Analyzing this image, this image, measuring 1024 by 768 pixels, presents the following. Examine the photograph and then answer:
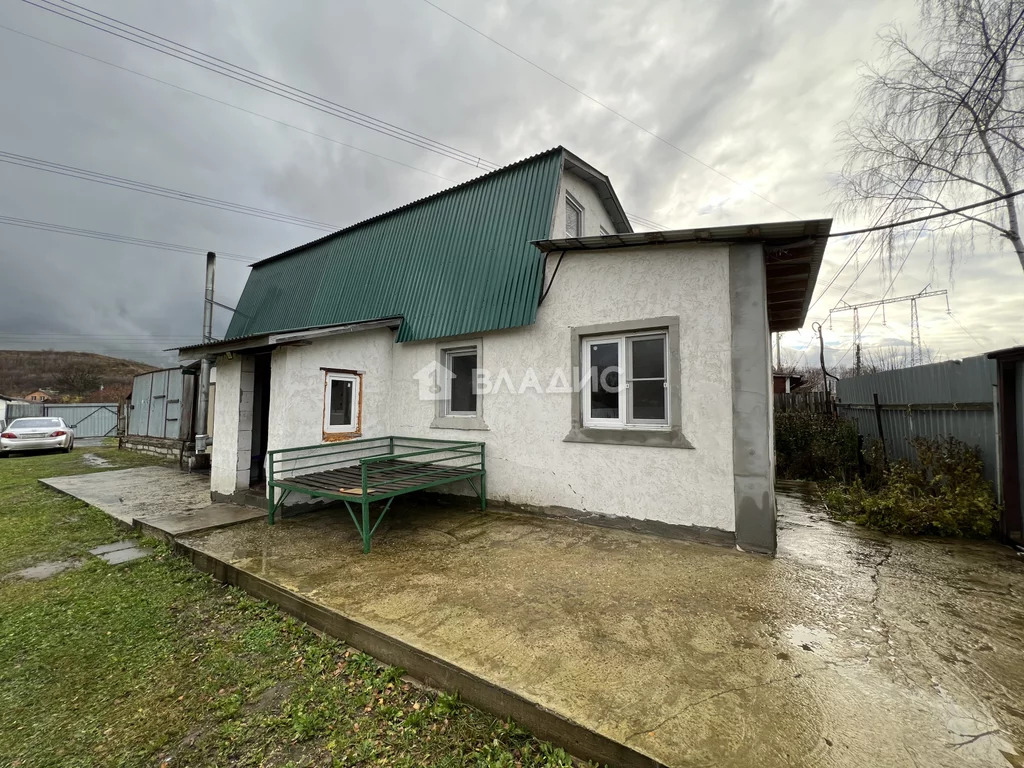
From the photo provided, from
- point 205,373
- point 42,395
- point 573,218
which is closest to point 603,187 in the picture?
point 573,218

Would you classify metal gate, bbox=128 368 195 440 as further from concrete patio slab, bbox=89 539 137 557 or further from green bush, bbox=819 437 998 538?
green bush, bbox=819 437 998 538

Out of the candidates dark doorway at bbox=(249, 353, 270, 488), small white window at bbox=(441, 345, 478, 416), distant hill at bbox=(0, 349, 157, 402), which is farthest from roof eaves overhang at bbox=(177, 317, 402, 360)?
distant hill at bbox=(0, 349, 157, 402)

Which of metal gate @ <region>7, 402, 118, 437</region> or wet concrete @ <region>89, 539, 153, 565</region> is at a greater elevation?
metal gate @ <region>7, 402, 118, 437</region>

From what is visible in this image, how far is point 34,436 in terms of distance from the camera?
47.5ft

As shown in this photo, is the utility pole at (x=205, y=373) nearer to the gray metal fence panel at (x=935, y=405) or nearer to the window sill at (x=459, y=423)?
the window sill at (x=459, y=423)

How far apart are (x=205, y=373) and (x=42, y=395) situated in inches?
1824

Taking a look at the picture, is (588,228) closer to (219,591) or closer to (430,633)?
(430,633)

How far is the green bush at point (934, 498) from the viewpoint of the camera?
4.86 m

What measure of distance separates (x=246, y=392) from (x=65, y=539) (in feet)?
9.62

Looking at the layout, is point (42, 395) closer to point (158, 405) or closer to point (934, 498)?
point (158, 405)

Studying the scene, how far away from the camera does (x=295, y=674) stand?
2770mm

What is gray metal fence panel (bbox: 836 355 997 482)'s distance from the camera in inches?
201

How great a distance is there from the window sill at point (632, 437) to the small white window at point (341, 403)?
3.82 meters

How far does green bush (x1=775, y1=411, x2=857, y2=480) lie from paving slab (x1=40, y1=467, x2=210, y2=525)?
12132 millimetres
